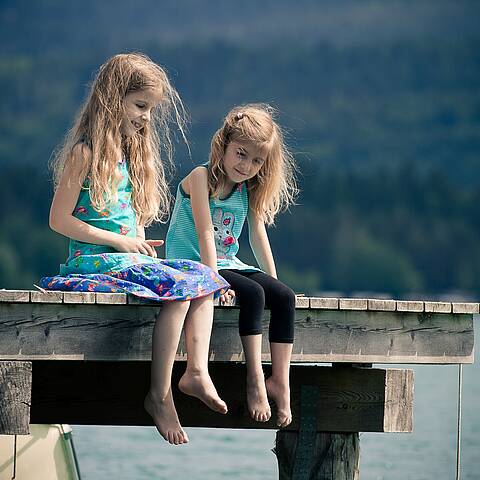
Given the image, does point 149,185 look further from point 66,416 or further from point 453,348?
point 453,348

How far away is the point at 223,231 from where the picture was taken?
5176 mm

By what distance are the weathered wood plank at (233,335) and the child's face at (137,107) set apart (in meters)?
0.89

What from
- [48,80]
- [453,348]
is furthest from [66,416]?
[48,80]

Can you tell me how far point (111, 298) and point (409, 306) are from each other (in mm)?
1210

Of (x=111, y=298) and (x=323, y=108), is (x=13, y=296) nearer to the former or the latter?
(x=111, y=298)

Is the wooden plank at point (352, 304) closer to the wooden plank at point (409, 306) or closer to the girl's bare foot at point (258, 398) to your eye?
the wooden plank at point (409, 306)

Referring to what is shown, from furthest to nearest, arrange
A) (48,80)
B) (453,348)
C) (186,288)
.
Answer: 1. (48,80)
2. (453,348)
3. (186,288)

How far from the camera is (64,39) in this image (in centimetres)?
15188

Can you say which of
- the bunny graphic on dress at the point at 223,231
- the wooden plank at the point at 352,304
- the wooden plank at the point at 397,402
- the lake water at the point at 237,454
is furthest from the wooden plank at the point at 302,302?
Result: the lake water at the point at 237,454

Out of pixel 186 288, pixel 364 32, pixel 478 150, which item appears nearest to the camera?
pixel 186 288

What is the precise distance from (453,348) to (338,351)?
1.74 ft

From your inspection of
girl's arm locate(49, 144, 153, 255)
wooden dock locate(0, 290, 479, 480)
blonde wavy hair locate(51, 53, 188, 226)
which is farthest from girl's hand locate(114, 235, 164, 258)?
wooden dock locate(0, 290, 479, 480)

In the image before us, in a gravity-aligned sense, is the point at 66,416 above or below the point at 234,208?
below

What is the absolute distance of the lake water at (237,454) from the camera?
12827mm
